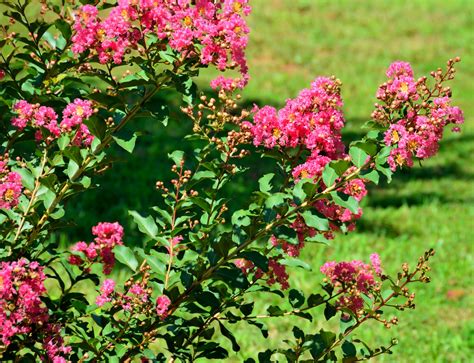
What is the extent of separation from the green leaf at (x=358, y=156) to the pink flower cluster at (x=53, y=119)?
0.65 m

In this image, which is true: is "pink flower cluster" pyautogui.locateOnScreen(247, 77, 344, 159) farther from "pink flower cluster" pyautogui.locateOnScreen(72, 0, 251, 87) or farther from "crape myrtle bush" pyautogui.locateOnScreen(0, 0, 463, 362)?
"pink flower cluster" pyautogui.locateOnScreen(72, 0, 251, 87)

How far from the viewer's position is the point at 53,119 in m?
2.13

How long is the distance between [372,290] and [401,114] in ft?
1.76

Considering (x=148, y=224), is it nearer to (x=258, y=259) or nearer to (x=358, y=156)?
(x=258, y=259)

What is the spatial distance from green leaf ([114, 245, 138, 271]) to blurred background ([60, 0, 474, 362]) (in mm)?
219

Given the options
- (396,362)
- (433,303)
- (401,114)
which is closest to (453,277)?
(433,303)

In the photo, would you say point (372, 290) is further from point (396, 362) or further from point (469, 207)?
point (469, 207)

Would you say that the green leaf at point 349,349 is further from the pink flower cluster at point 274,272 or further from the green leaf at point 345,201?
the green leaf at point 345,201

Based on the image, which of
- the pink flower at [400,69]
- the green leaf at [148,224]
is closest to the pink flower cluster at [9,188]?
the green leaf at [148,224]

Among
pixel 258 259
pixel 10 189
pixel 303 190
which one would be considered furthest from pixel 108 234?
pixel 303 190

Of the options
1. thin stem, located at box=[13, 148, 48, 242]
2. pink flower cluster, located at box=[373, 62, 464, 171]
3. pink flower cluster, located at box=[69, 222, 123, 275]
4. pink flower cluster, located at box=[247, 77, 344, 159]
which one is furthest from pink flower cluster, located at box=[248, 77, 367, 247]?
thin stem, located at box=[13, 148, 48, 242]

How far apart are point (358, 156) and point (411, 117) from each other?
0.56ft

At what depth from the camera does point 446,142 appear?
892 cm

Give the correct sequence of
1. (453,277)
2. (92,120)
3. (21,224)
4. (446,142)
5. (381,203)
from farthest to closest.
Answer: (446,142), (381,203), (453,277), (21,224), (92,120)
